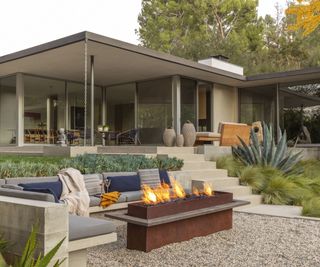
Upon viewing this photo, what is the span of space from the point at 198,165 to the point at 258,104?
26.3 feet

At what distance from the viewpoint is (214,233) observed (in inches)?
236

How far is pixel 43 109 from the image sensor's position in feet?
51.3

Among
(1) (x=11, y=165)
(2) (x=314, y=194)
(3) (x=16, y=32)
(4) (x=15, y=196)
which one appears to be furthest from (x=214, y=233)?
(3) (x=16, y=32)

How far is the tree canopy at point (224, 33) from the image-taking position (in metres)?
29.4

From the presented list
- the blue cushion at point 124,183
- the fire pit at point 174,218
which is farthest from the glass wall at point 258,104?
the fire pit at point 174,218

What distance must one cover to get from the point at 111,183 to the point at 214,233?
2298 mm

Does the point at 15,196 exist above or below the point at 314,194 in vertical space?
above

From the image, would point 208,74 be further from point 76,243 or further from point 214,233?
point 76,243

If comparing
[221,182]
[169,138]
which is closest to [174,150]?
[169,138]

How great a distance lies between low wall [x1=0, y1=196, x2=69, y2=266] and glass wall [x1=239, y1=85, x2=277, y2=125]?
1469 centimetres

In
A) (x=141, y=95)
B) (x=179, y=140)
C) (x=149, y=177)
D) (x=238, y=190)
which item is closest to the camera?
(x=149, y=177)

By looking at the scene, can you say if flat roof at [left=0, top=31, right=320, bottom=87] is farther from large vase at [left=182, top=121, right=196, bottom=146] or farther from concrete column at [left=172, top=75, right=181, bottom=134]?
large vase at [left=182, top=121, right=196, bottom=146]

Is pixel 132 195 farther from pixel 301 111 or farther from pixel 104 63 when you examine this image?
pixel 301 111

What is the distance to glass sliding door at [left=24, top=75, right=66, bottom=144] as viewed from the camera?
589 inches
